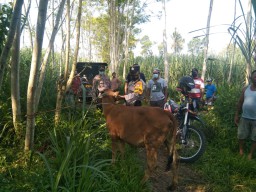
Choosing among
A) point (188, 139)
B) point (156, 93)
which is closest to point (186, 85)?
point (156, 93)

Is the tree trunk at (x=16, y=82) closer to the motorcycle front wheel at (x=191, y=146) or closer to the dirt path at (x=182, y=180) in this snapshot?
the dirt path at (x=182, y=180)

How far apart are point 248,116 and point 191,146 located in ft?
4.27

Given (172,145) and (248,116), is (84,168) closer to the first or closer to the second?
(172,145)

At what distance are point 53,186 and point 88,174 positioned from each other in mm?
411

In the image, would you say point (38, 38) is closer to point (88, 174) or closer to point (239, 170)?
point (88, 174)

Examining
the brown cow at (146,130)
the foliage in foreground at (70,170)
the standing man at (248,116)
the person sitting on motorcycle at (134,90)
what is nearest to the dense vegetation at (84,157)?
the foliage in foreground at (70,170)

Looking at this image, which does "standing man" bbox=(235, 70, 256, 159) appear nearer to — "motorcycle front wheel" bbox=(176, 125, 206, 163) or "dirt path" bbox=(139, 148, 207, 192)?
"motorcycle front wheel" bbox=(176, 125, 206, 163)

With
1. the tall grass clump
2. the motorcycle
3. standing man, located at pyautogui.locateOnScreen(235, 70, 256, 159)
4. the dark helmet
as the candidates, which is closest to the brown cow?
the tall grass clump

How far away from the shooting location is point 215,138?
6.92 metres

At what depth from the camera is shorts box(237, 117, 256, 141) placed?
19.0 ft

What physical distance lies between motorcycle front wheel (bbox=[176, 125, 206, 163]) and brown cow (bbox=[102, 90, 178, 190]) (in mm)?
1135

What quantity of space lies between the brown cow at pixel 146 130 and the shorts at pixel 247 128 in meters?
2.14

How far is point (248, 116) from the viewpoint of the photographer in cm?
578

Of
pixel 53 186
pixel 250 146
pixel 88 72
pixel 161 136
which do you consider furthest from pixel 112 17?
pixel 53 186
